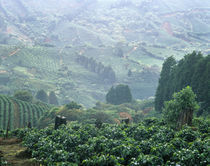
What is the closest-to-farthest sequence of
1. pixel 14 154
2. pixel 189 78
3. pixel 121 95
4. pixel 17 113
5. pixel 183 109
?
pixel 14 154 < pixel 183 109 < pixel 189 78 < pixel 17 113 < pixel 121 95

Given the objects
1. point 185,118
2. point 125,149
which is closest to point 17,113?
point 185,118

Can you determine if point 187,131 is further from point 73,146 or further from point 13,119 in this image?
point 13,119

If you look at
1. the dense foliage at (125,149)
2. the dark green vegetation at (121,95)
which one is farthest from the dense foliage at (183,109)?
the dark green vegetation at (121,95)

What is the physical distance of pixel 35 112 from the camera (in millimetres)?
98938

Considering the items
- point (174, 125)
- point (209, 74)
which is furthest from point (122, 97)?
point (174, 125)

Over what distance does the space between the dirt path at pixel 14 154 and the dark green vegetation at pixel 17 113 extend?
4413 cm

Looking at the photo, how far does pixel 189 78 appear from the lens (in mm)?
71688

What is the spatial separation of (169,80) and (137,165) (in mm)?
65760

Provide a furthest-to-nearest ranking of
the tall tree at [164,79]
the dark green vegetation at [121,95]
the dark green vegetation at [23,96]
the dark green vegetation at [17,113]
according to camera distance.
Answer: the dark green vegetation at [121,95], the dark green vegetation at [23,96], the tall tree at [164,79], the dark green vegetation at [17,113]

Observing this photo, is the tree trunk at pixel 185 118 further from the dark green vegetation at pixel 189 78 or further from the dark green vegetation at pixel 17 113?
the dark green vegetation at pixel 17 113

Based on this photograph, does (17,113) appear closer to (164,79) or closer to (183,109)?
(164,79)

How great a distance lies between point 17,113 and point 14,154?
213 ft

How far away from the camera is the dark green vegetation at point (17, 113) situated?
8282 cm

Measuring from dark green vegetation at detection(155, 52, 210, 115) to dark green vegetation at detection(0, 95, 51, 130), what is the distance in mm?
43699
